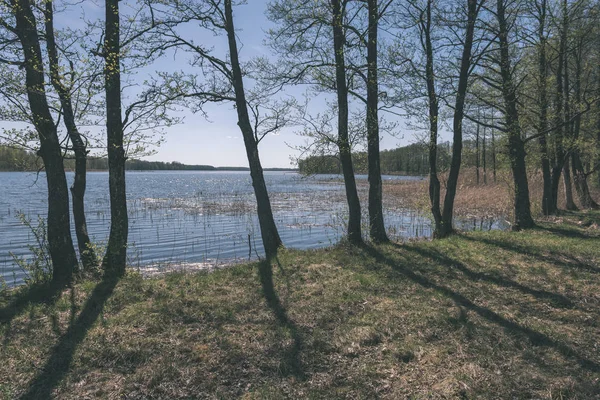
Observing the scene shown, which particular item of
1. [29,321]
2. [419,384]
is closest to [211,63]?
[29,321]

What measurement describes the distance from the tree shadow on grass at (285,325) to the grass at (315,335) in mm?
24

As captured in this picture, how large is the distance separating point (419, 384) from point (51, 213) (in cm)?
699

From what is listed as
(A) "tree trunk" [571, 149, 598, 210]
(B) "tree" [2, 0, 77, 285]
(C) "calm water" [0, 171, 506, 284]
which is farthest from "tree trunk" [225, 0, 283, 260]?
(A) "tree trunk" [571, 149, 598, 210]

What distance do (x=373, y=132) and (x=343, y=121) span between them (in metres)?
0.89

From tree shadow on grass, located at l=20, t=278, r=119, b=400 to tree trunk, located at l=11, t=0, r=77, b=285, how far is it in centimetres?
135

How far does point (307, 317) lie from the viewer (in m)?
5.54

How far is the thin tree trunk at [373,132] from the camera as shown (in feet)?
34.5

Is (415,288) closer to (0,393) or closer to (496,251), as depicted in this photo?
(496,251)

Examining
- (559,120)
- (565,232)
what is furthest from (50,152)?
(559,120)

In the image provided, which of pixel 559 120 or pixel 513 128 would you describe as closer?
pixel 513 128

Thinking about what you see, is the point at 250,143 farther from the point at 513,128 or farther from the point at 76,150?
the point at 513,128

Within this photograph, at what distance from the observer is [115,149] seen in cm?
818

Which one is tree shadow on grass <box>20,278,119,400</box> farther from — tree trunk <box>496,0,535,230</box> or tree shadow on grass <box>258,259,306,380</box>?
tree trunk <box>496,0,535,230</box>

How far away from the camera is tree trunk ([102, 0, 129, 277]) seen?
8.13 meters
